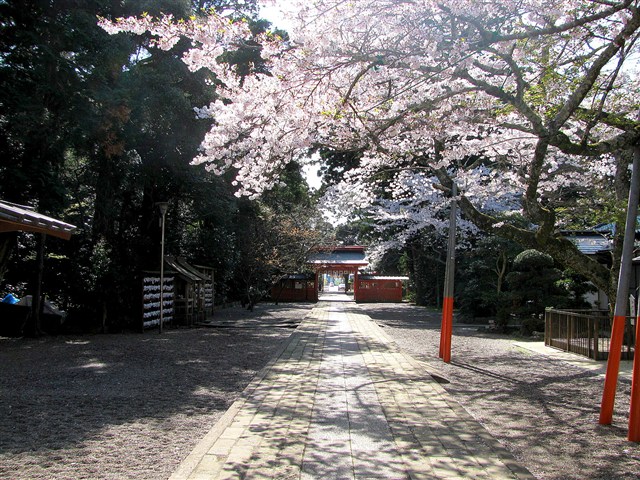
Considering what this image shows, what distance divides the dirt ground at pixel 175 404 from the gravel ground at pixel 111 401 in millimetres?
15

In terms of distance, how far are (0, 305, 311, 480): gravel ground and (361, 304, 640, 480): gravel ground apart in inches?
120

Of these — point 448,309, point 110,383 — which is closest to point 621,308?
point 448,309

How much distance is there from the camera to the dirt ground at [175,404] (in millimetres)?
4430

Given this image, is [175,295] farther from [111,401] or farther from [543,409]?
[543,409]

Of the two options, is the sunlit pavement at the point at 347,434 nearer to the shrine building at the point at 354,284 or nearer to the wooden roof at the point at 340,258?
the wooden roof at the point at 340,258

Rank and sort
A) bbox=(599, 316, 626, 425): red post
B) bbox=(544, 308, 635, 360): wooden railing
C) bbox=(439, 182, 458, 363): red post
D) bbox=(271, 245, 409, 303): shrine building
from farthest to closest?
bbox=(271, 245, 409, 303): shrine building
bbox=(544, 308, 635, 360): wooden railing
bbox=(439, 182, 458, 363): red post
bbox=(599, 316, 626, 425): red post

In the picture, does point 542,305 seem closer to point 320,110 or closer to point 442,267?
point 320,110

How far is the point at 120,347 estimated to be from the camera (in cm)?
1194

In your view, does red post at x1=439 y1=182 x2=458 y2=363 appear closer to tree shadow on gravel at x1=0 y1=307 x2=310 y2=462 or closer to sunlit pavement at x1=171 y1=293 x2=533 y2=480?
sunlit pavement at x1=171 y1=293 x2=533 y2=480

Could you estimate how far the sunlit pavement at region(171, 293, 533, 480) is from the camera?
4.03 meters

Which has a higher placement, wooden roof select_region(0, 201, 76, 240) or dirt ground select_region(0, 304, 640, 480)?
wooden roof select_region(0, 201, 76, 240)

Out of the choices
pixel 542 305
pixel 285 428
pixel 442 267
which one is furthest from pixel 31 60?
pixel 442 267

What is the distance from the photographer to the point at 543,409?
6.62m

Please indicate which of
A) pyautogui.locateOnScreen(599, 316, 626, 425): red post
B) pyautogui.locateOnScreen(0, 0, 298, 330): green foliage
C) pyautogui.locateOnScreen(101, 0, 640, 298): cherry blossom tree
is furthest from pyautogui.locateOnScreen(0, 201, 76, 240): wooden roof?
pyautogui.locateOnScreen(599, 316, 626, 425): red post
